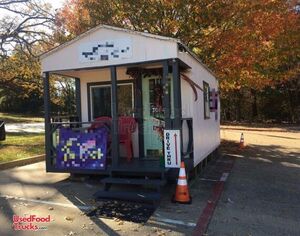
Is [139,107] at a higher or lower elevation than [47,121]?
higher

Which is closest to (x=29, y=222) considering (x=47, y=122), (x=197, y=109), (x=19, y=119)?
(x=47, y=122)

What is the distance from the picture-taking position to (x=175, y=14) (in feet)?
49.3

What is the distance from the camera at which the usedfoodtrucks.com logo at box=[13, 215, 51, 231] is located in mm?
6120

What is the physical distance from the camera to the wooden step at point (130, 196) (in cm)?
736

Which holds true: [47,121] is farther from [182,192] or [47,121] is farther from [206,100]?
[206,100]

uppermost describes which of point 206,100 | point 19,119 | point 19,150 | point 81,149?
point 206,100

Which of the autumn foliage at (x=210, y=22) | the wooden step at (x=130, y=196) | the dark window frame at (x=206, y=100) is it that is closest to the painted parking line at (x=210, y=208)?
the wooden step at (x=130, y=196)

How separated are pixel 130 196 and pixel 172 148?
1428 millimetres

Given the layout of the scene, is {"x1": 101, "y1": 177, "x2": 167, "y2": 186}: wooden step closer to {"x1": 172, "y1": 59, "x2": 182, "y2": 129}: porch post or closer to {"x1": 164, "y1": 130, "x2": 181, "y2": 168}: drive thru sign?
{"x1": 164, "y1": 130, "x2": 181, "y2": 168}: drive thru sign

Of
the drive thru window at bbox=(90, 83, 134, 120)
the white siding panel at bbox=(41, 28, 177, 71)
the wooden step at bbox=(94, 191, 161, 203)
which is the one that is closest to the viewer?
the wooden step at bbox=(94, 191, 161, 203)

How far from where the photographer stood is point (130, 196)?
24.7 feet

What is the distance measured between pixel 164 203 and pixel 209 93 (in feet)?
19.8

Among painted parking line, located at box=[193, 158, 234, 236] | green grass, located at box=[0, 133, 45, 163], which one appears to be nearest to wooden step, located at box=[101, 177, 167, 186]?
painted parking line, located at box=[193, 158, 234, 236]

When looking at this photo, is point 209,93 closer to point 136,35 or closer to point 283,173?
point 283,173
